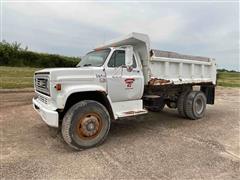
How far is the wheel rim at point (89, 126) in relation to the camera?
432 centimetres

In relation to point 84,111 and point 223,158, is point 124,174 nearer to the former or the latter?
point 84,111

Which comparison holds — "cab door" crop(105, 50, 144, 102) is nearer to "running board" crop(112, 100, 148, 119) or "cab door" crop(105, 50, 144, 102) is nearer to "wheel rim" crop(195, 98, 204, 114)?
"running board" crop(112, 100, 148, 119)

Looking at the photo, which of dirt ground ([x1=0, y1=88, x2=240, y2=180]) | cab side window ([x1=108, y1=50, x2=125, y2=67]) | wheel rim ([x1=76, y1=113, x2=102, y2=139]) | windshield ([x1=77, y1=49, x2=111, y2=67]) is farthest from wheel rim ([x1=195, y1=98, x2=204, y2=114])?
wheel rim ([x1=76, y1=113, x2=102, y2=139])

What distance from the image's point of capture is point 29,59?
26.8 m

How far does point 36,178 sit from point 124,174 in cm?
131

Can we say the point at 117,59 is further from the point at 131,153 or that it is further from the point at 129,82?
the point at 131,153

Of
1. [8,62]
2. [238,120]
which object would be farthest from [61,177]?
[8,62]

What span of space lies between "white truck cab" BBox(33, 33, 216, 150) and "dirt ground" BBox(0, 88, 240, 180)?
0.50 m

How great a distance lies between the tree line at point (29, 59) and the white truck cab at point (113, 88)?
66.7 ft

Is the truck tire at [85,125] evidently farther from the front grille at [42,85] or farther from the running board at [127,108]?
the front grille at [42,85]

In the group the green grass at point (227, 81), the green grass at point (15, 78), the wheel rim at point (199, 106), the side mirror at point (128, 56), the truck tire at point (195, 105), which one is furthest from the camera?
the green grass at point (227, 81)

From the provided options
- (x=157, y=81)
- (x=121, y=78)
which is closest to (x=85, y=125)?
(x=121, y=78)

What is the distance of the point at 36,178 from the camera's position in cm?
312

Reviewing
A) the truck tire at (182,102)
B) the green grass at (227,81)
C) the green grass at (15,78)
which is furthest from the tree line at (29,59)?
the truck tire at (182,102)
